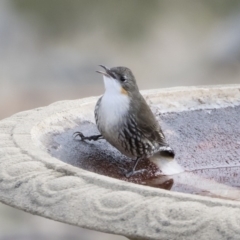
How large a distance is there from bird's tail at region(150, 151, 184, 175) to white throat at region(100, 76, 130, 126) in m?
0.29

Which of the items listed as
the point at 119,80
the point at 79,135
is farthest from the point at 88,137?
the point at 119,80

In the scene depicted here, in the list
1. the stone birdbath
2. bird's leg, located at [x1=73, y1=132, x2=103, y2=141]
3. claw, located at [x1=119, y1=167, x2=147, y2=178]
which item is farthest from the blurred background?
claw, located at [x1=119, y1=167, x2=147, y2=178]

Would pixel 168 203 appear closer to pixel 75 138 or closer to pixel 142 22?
pixel 75 138

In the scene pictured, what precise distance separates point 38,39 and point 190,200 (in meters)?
9.49

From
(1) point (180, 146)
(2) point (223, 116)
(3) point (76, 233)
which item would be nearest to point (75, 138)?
(1) point (180, 146)

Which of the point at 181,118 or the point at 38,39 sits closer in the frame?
the point at 181,118

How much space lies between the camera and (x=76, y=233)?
21.9 ft

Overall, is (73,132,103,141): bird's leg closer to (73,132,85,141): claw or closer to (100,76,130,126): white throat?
(73,132,85,141): claw

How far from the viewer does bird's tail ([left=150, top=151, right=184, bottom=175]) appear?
375 cm

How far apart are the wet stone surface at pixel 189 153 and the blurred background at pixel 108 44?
17.6ft

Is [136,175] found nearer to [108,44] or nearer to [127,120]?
[127,120]

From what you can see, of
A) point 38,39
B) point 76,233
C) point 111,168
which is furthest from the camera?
point 38,39

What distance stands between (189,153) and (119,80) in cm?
51

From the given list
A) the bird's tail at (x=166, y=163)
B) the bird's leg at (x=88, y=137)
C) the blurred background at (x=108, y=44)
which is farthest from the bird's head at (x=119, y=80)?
the blurred background at (x=108, y=44)
